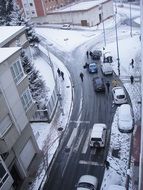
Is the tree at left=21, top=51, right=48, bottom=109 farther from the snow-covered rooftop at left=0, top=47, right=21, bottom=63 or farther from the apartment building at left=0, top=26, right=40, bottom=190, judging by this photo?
the snow-covered rooftop at left=0, top=47, right=21, bottom=63

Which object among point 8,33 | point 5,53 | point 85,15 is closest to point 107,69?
point 8,33

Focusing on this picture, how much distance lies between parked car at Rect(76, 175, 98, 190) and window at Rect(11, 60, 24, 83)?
953 cm

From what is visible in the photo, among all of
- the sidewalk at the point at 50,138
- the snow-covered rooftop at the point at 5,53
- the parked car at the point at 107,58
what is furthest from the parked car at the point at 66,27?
the snow-covered rooftop at the point at 5,53

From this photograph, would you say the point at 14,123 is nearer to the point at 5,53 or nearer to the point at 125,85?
the point at 5,53

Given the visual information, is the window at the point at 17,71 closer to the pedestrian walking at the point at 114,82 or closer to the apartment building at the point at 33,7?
the pedestrian walking at the point at 114,82

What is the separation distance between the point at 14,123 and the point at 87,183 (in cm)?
→ 730

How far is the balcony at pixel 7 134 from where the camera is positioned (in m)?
20.6

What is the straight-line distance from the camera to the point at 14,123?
2195 centimetres

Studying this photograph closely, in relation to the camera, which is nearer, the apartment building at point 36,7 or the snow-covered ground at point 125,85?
the snow-covered ground at point 125,85

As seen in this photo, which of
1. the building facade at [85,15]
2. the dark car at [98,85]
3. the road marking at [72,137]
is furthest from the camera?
the building facade at [85,15]

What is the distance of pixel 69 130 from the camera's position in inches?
1177

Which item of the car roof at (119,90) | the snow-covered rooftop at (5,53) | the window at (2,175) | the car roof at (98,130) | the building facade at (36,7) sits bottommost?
the car roof at (98,130)

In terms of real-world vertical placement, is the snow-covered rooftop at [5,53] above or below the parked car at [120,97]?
above

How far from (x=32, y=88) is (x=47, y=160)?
33.2 ft
